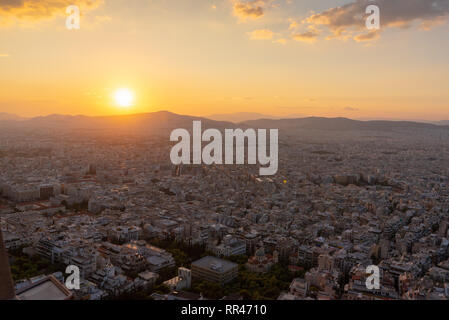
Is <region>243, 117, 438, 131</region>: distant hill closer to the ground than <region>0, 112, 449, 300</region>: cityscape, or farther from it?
farther from it

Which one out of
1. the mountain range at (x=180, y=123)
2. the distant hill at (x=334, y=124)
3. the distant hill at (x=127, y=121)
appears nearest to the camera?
the mountain range at (x=180, y=123)

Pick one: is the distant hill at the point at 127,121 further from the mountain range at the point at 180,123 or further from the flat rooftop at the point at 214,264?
the flat rooftop at the point at 214,264

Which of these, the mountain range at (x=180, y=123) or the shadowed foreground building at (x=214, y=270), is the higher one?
the mountain range at (x=180, y=123)

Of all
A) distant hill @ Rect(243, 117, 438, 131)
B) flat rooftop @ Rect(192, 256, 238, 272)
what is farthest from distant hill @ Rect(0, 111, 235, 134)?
flat rooftop @ Rect(192, 256, 238, 272)

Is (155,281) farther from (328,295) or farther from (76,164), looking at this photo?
(76,164)

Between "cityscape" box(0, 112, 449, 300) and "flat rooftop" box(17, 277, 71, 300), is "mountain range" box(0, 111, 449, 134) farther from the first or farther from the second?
"flat rooftop" box(17, 277, 71, 300)

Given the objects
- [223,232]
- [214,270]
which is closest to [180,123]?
[223,232]

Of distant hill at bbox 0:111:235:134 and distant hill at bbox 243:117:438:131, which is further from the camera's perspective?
distant hill at bbox 243:117:438:131

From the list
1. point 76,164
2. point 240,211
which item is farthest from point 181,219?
point 76,164

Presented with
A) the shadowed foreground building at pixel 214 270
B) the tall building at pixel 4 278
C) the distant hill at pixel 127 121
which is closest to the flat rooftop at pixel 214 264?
the shadowed foreground building at pixel 214 270

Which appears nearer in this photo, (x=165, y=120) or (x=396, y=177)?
(x=396, y=177)
